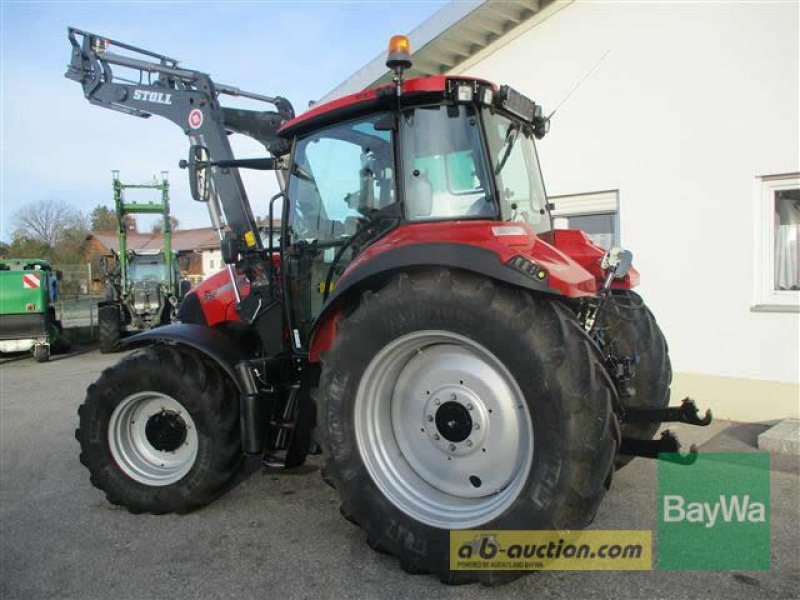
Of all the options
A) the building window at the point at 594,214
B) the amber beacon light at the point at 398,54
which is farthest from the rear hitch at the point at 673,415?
the building window at the point at 594,214

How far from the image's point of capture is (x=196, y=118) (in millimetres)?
4500

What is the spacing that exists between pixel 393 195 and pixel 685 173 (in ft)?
12.4

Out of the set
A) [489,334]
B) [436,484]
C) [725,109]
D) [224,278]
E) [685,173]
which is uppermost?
[725,109]

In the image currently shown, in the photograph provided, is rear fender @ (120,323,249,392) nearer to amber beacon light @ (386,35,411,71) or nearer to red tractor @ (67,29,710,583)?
red tractor @ (67,29,710,583)

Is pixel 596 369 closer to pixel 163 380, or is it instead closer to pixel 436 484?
pixel 436 484

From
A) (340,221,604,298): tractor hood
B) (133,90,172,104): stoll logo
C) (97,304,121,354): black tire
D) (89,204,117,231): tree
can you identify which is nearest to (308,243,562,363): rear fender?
(340,221,604,298): tractor hood

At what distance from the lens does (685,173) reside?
19.3 ft

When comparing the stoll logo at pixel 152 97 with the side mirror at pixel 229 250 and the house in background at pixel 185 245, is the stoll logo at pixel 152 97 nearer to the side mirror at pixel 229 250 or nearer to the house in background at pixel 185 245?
the side mirror at pixel 229 250

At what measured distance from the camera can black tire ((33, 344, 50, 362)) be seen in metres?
12.1

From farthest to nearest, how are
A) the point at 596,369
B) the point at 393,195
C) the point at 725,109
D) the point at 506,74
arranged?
the point at 506,74, the point at 725,109, the point at 393,195, the point at 596,369

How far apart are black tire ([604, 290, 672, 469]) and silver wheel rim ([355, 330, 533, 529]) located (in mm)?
1235

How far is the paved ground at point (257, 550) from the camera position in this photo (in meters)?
2.88

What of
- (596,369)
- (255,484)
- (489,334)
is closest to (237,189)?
(255,484)

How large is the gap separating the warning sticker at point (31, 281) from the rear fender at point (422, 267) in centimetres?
1112
